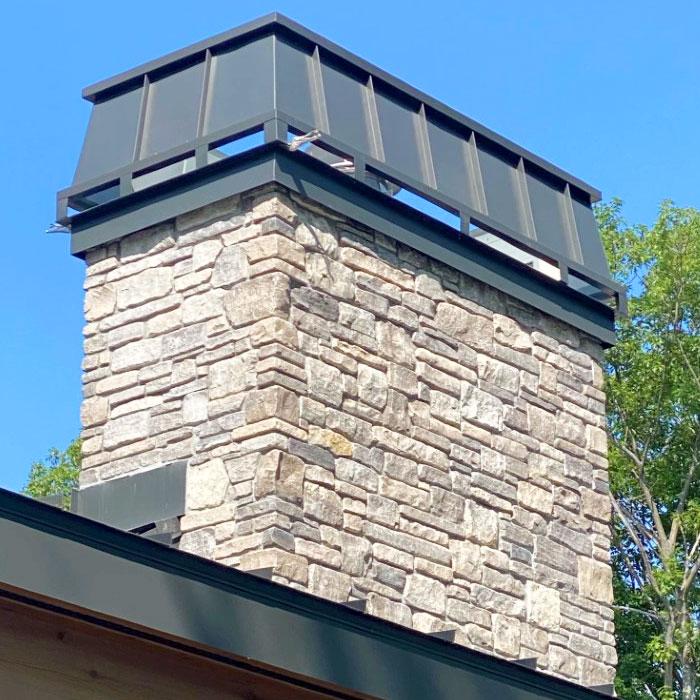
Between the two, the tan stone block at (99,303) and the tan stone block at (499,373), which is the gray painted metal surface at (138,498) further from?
the tan stone block at (499,373)

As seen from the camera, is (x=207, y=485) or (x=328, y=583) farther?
(x=207, y=485)

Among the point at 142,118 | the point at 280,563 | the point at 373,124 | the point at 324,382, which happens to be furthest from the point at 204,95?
the point at 280,563

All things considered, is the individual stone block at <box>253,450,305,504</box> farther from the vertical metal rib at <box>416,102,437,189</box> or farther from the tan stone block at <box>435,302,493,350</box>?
the vertical metal rib at <box>416,102,437,189</box>

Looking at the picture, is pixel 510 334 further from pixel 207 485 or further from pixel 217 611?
pixel 217 611

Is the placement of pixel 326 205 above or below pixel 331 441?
above

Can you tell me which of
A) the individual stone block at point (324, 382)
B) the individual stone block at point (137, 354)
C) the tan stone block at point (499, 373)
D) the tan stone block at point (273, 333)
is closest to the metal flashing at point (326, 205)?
the tan stone block at point (499, 373)

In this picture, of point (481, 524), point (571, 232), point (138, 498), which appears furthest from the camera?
point (571, 232)

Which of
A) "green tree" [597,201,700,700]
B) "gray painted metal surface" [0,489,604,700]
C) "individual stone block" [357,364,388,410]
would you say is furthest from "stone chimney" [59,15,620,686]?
"green tree" [597,201,700,700]

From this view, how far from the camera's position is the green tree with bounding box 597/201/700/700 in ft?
74.5

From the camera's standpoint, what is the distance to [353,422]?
9312 mm

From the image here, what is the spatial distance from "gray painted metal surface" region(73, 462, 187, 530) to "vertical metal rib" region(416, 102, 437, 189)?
2644 mm

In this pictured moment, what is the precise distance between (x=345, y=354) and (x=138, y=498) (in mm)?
1538

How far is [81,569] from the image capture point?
369cm

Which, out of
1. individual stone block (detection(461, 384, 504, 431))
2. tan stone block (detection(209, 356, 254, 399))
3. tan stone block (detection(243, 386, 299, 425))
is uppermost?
individual stone block (detection(461, 384, 504, 431))
